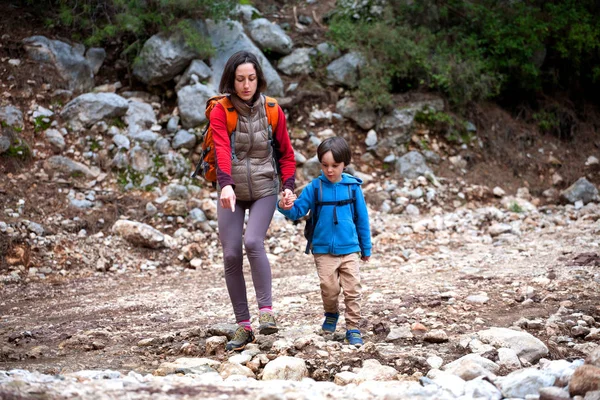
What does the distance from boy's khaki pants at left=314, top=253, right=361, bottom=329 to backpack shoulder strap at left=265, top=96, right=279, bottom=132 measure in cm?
95

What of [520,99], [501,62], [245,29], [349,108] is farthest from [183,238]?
[520,99]

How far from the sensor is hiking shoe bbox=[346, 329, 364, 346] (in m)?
3.72

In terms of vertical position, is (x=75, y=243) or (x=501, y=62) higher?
(x=501, y=62)

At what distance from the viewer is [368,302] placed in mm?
5102

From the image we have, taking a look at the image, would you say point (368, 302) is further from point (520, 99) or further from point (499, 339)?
point (520, 99)

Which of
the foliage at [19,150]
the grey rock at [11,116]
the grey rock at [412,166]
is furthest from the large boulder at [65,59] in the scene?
the grey rock at [412,166]

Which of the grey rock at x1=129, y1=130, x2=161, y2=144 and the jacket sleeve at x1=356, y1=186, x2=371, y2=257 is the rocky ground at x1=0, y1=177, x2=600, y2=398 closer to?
the jacket sleeve at x1=356, y1=186, x2=371, y2=257

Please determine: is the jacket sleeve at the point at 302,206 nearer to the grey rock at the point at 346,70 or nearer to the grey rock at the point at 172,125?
the grey rock at the point at 172,125

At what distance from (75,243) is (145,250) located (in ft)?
2.90

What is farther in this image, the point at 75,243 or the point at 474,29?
the point at 474,29

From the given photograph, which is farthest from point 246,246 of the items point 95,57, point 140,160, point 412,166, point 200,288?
point 95,57

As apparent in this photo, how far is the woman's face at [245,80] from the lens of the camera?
3.69 m

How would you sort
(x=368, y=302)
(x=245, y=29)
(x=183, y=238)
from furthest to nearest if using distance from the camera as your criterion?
(x=245, y=29) → (x=183, y=238) → (x=368, y=302)

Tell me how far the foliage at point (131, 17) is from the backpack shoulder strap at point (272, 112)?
6530mm
